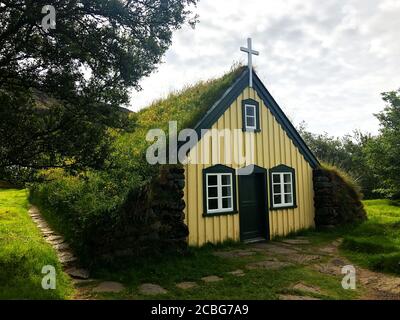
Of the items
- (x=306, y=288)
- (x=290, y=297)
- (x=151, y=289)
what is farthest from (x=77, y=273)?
(x=306, y=288)

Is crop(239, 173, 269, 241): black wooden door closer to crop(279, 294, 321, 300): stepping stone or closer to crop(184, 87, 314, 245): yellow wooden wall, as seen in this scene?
crop(184, 87, 314, 245): yellow wooden wall

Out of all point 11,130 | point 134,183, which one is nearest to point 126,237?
point 134,183

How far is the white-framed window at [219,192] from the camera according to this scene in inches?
425

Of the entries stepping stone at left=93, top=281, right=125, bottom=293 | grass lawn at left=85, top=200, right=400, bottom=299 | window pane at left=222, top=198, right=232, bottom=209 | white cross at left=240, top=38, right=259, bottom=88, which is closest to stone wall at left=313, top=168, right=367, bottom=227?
grass lawn at left=85, top=200, right=400, bottom=299

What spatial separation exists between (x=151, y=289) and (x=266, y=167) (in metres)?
7.00

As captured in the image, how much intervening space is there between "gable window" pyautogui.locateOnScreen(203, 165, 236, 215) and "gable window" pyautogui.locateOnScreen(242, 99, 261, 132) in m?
1.89

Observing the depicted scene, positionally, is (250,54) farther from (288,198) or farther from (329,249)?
(329,249)

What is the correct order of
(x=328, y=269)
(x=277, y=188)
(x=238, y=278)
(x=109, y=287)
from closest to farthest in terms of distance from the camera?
(x=109, y=287)
(x=238, y=278)
(x=328, y=269)
(x=277, y=188)

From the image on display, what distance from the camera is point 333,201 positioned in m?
13.9

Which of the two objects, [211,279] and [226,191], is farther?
[226,191]

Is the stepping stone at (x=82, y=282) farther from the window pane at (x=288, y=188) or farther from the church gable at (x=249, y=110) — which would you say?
the window pane at (x=288, y=188)

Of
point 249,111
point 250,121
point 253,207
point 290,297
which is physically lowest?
point 290,297

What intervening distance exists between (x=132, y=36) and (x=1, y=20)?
8.78 feet

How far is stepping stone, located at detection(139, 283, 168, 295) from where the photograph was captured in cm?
664
